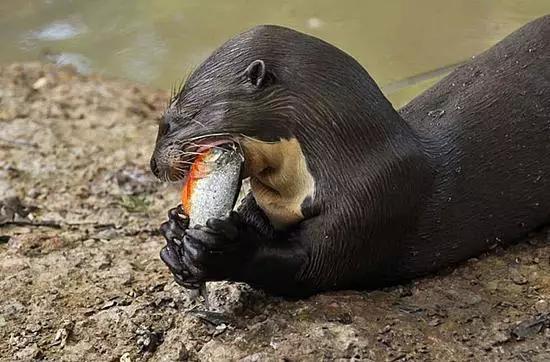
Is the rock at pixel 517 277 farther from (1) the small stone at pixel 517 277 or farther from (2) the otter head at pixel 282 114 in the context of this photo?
(2) the otter head at pixel 282 114

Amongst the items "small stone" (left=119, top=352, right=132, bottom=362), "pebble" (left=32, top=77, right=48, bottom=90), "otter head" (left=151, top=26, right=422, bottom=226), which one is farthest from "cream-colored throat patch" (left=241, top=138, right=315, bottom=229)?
"pebble" (left=32, top=77, right=48, bottom=90)

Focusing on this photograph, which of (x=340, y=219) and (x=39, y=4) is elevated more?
(x=340, y=219)

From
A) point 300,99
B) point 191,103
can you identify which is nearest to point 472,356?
point 300,99

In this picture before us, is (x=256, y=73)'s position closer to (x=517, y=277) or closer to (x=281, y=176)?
(x=281, y=176)

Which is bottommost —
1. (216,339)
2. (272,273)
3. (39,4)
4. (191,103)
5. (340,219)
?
(39,4)

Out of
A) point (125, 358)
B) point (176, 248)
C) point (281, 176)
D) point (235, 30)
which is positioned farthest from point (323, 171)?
point (235, 30)

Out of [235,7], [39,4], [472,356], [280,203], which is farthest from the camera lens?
[39,4]

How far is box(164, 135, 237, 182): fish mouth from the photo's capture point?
1776 millimetres

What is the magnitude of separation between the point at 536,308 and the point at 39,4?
427cm

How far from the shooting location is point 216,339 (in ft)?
5.94

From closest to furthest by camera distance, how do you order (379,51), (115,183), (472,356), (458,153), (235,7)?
1. (472,356)
2. (458,153)
3. (115,183)
4. (379,51)
5. (235,7)

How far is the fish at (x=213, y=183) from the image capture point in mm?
1804

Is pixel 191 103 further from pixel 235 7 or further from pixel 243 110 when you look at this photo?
pixel 235 7

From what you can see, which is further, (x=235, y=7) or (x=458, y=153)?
(x=235, y=7)
